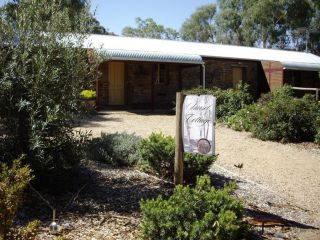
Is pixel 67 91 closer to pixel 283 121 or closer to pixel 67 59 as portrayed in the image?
pixel 67 59

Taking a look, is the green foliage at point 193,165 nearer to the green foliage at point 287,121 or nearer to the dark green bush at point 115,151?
the dark green bush at point 115,151

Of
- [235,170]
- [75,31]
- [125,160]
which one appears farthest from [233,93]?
[75,31]

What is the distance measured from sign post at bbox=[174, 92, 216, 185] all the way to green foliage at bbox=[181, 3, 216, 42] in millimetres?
54287

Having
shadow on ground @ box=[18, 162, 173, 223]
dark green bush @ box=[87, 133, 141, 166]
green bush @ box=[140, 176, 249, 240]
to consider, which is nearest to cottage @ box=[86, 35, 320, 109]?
dark green bush @ box=[87, 133, 141, 166]

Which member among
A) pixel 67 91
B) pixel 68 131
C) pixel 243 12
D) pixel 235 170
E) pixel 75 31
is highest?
pixel 243 12

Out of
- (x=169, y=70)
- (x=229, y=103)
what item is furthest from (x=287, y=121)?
(x=169, y=70)

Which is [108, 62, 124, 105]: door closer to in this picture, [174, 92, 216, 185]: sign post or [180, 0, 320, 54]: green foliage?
[174, 92, 216, 185]: sign post

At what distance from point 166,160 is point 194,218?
2.34 metres

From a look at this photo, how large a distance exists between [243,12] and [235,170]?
1593 inches

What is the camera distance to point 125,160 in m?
7.04

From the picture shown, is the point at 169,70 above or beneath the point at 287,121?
above

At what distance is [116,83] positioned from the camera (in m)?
19.5

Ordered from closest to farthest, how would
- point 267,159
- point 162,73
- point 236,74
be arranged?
1. point 267,159
2. point 162,73
3. point 236,74

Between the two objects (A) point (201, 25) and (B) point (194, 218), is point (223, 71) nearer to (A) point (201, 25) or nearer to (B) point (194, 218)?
(B) point (194, 218)
